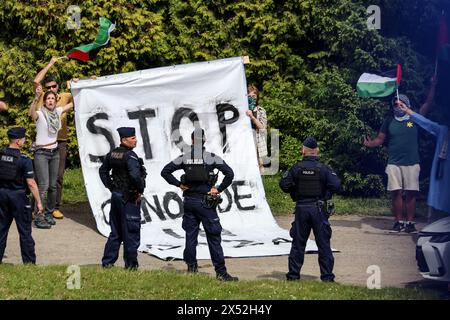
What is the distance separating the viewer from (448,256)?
10852 mm

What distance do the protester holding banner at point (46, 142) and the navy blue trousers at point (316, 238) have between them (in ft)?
15.6

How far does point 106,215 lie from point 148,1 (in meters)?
5.85

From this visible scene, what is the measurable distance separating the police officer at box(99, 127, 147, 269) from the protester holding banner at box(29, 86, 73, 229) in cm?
310

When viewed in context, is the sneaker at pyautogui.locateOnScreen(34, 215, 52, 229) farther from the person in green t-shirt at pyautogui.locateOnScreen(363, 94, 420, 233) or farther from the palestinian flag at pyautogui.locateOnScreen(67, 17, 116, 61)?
the person in green t-shirt at pyautogui.locateOnScreen(363, 94, 420, 233)

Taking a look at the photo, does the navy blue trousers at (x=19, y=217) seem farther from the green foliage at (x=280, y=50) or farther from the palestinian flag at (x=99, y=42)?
the green foliage at (x=280, y=50)

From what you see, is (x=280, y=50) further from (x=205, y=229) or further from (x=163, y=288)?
(x=163, y=288)

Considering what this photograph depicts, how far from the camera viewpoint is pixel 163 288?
10.7 m

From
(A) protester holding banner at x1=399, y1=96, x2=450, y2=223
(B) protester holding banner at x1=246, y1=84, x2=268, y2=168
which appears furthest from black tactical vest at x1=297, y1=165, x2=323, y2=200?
(B) protester holding banner at x1=246, y1=84, x2=268, y2=168

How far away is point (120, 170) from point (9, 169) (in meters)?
1.42

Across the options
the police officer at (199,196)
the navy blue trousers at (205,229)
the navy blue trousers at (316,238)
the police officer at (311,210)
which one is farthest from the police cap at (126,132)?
the navy blue trousers at (316,238)

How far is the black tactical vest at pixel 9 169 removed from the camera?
12250 millimetres

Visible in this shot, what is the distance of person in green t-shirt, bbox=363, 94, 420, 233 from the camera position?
15.1 metres
